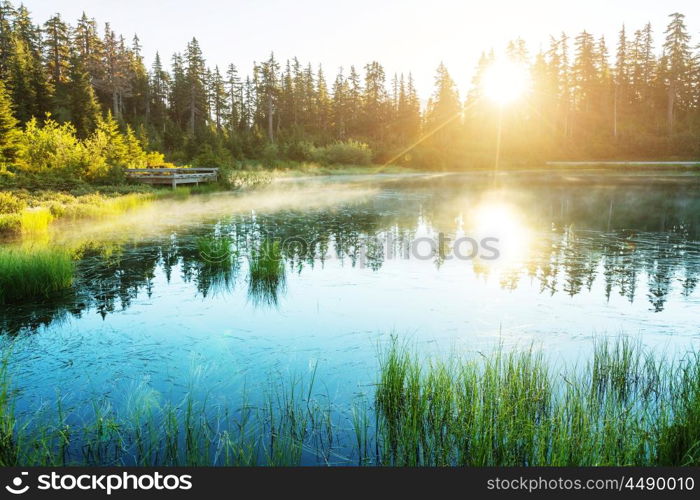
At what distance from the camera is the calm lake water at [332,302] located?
260 inches

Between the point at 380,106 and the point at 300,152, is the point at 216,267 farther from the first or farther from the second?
the point at 380,106

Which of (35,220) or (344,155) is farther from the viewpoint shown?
(344,155)

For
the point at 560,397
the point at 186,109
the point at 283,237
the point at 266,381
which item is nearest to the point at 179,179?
the point at 283,237

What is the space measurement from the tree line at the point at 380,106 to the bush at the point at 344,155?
0.18 metres

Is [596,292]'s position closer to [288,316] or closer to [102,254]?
[288,316]

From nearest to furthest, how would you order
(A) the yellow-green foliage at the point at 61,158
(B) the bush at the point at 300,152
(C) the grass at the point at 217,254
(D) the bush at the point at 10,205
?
1. (C) the grass at the point at 217,254
2. (D) the bush at the point at 10,205
3. (A) the yellow-green foliage at the point at 61,158
4. (B) the bush at the point at 300,152

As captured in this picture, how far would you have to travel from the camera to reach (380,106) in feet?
289

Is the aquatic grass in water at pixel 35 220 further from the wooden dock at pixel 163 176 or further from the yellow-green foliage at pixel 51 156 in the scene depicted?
the wooden dock at pixel 163 176

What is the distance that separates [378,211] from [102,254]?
13.4m

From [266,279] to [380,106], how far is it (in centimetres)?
8144

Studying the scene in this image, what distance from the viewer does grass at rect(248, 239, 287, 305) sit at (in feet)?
33.5

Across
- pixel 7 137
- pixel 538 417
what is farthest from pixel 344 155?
pixel 538 417

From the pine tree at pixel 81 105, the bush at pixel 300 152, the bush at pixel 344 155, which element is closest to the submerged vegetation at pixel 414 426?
the pine tree at pixel 81 105

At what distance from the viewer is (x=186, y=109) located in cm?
7225
